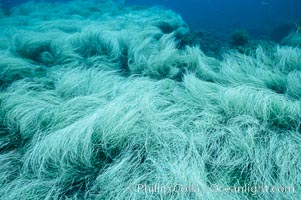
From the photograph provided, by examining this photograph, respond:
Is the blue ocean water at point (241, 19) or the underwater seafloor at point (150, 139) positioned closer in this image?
the underwater seafloor at point (150, 139)

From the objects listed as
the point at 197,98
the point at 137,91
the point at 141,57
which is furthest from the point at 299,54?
the point at 137,91

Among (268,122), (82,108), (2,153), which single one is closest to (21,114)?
(2,153)

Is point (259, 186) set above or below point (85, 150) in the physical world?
below

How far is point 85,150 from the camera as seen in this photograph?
1614 millimetres

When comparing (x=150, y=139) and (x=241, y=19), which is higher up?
(x=150, y=139)

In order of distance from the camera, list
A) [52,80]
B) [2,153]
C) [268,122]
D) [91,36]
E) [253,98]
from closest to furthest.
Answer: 1. [2,153]
2. [268,122]
3. [253,98]
4. [52,80]
5. [91,36]

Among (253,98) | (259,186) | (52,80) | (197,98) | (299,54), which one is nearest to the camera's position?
(259,186)

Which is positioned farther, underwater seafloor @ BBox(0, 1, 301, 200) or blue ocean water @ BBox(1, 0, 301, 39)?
blue ocean water @ BBox(1, 0, 301, 39)

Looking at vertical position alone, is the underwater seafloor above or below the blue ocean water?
above

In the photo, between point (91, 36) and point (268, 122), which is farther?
point (91, 36)

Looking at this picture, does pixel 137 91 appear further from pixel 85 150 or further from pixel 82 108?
pixel 85 150

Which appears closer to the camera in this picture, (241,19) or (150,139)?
(150,139)

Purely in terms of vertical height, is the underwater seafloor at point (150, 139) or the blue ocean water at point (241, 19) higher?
the underwater seafloor at point (150, 139)

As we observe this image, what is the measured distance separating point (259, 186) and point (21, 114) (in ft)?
6.71
